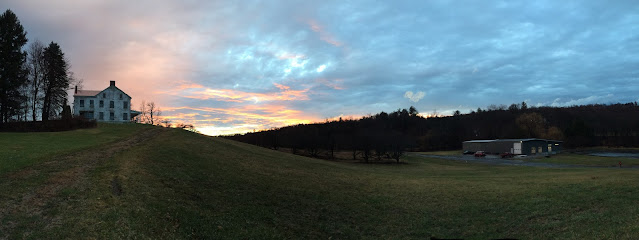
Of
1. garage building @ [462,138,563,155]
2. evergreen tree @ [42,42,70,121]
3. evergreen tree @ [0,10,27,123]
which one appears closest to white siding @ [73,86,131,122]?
evergreen tree @ [42,42,70,121]

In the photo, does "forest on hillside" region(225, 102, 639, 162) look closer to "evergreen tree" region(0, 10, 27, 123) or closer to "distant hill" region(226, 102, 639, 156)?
"distant hill" region(226, 102, 639, 156)

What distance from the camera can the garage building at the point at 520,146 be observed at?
90294mm

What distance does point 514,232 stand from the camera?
14.4m

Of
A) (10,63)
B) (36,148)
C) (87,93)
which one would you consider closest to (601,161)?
(36,148)

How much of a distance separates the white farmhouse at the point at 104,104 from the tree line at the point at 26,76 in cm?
822

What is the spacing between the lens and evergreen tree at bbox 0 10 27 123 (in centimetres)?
5153

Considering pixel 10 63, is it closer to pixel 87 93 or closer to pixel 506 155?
pixel 87 93

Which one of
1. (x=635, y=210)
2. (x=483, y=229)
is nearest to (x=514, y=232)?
(x=483, y=229)

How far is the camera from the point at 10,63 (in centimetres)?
5253

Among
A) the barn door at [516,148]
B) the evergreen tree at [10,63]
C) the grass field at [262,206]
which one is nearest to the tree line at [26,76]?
the evergreen tree at [10,63]

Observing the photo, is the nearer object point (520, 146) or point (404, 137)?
point (404, 137)

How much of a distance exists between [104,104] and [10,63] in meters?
25.4

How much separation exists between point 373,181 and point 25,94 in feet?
222

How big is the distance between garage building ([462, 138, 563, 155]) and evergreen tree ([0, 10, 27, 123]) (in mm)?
113376
